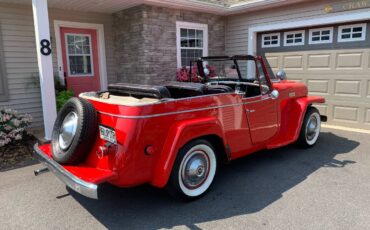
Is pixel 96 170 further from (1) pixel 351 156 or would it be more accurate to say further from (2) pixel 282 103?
(1) pixel 351 156

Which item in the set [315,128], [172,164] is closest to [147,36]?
[315,128]

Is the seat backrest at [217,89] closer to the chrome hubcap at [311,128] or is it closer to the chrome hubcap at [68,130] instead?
the chrome hubcap at [68,130]

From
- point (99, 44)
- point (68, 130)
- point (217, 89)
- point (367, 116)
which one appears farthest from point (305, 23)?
point (68, 130)

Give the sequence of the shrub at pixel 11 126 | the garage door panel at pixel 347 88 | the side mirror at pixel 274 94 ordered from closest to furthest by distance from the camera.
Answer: the side mirror at pixel 274 94
the shrub at pixel 11 126
the garage door panel at pixel 347 88

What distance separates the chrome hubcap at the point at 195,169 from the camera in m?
3.24

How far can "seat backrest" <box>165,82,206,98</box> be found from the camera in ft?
11.4

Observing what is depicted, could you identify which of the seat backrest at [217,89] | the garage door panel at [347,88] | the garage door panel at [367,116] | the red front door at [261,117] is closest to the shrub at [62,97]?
the seat backrest at [217,89]

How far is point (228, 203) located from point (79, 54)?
5963 mm

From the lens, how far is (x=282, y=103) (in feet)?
15.3

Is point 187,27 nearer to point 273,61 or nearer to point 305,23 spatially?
point 273,61

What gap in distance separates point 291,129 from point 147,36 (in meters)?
4.20

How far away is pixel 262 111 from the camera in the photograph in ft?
13.5

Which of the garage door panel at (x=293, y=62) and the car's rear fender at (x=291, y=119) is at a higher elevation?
the garage door panel at (x=293, y=62)

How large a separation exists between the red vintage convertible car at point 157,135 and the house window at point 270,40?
4.08m
